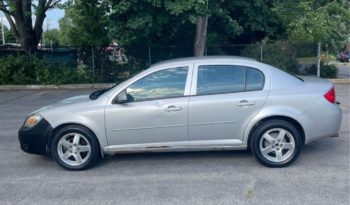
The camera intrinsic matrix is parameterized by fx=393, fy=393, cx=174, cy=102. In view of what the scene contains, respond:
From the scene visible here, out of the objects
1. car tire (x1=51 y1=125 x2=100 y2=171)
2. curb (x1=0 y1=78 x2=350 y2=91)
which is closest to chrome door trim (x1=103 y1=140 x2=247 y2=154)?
car tire (x1=51 y1=125 x2=100 y2=171)

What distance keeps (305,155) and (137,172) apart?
2580 millimetres

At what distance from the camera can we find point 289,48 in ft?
54.2

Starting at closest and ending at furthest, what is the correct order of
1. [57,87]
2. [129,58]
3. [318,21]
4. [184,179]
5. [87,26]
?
[184,179] → [57,87] → [318,21] → [129,58] → [87,26]

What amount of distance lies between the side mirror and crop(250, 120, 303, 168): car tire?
6.08 ft

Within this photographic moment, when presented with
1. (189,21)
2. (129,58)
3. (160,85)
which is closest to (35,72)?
(129,58)

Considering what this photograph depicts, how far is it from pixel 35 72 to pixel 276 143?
1319 centimetres

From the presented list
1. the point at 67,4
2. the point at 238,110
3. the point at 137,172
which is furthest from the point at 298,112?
the point at 67,4

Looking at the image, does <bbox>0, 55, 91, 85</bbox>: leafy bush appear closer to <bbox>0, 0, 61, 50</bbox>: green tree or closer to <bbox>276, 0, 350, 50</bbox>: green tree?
<bbox>0, 0, 61, 50</bbox>: green tree

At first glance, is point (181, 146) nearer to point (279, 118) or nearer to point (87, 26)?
point (279, 118)

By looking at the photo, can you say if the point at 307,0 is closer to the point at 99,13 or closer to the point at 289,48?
the point at 289,48

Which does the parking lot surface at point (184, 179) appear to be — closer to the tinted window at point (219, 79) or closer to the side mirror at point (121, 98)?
the side mirror at point (121, 98)

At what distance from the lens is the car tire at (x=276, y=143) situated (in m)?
5.42

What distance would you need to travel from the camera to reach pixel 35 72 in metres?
16.3

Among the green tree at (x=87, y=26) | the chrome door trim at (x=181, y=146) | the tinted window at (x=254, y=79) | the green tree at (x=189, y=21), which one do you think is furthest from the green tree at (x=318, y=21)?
the chrome door trim at (x=181, y=146)
